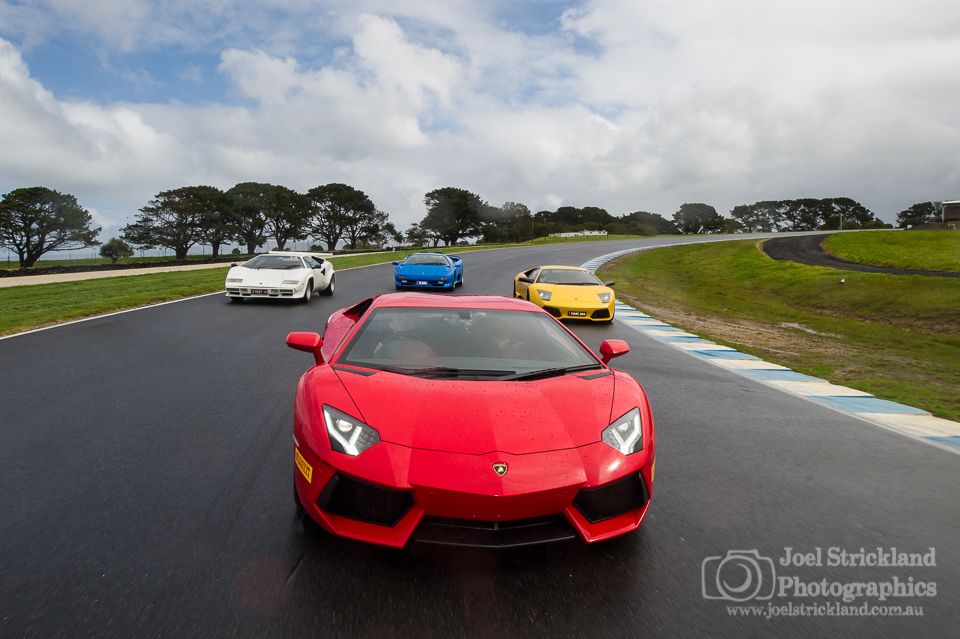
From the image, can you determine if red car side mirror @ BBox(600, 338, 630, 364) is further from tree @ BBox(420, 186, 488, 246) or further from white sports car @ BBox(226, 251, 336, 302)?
tree @ BBox(420, 186, 488, 246)

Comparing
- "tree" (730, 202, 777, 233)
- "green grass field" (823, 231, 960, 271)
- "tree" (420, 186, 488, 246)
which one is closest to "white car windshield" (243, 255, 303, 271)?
"green grass field" (823, 231, 960, 271)

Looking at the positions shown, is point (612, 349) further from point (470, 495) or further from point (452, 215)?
point (452, 215)

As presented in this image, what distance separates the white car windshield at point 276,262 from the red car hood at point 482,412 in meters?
11.4

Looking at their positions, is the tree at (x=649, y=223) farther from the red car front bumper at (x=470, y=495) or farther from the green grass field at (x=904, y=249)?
the red car front bumper at (x=470, y=495)

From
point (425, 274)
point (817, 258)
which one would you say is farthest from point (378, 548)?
point (817, 258)

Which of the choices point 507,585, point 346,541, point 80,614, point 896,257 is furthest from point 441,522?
point 896,257

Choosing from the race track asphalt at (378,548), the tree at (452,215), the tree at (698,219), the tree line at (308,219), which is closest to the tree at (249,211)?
the tree line at (308,219)

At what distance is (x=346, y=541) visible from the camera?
2486mm

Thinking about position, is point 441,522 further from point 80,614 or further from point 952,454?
point 952,454

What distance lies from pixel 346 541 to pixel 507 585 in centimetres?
80

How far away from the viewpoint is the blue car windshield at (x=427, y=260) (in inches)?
675

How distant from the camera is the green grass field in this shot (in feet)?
66.5

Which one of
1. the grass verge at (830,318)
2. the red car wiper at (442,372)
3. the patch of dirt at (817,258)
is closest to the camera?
the red car wiper at (442,372)

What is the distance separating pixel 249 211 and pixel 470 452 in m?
73.7
